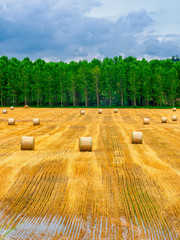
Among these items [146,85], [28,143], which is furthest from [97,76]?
[28,143]

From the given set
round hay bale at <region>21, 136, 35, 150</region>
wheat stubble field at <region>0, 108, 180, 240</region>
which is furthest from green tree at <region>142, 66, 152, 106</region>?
round hay bale at <region>21, 136, 35, 150</region>

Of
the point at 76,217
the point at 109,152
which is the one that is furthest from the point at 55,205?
the point at 109,152

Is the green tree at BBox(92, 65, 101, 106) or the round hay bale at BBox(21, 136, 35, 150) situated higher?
the green tree at BBox(92, 65, 101, 106)

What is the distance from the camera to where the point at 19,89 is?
79062mm

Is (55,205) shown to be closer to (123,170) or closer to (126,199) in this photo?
(126,199)

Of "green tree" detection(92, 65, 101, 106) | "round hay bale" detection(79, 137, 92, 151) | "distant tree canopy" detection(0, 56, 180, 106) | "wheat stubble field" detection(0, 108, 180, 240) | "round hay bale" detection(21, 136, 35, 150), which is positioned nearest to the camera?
"wheat stubble field" detection(0, 108, 180, 240)

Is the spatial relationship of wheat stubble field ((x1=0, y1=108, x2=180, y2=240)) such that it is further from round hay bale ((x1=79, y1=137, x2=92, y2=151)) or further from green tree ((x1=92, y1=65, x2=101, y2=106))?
Answer: green tree ((x1=92, y1=65, x2=101, y2=106))

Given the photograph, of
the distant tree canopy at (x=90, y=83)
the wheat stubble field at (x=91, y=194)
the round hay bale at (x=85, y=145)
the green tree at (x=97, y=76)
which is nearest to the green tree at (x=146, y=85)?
the distant tree canopy at (x=90, y=83)

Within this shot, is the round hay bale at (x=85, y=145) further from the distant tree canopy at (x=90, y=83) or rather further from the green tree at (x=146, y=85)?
the green tree at (x=146, y=85)

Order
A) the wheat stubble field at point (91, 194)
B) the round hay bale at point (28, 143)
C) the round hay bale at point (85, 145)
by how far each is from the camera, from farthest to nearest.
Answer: the round hay bale at point (28, 143), the round hay bale at point (85, 145), the wheat stubble field at point (91, 194)

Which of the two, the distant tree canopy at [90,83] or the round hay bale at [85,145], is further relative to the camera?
the distant tree canopy at [90,83]

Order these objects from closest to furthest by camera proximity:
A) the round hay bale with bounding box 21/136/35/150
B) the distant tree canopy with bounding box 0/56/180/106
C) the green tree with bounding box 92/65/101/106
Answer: the round hay bale with bounding box 21/136/35/150 → the distant tree canopy with bounding box 0/56/180/106 → the green tree with bounding box 92/65/101/106

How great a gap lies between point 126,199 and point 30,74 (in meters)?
78.2

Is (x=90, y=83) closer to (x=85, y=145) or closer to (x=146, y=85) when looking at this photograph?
(x=146, y=85)
